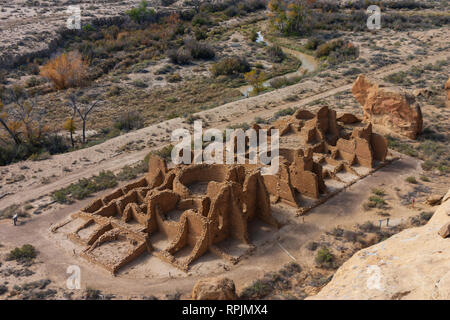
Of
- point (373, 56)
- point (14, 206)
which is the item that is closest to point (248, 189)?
point (14, 206)

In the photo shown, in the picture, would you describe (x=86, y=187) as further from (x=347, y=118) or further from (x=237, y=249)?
(x=347, y=118)

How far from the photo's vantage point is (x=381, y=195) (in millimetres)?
22797

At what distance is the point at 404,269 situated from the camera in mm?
11570

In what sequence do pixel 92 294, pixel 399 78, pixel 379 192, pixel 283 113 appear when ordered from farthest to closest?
pixel 399 78, pixel 283 113, pixel 379 192, pixel 92 294

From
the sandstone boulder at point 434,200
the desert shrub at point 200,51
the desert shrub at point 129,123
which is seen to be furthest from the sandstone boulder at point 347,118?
the desert shrub at point 200,51

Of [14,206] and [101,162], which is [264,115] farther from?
[14,206]

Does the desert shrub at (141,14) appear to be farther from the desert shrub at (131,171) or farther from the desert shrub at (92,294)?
the desert shrub at (92,294)

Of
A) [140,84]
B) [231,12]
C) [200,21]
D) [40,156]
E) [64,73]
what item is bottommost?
[40,156]

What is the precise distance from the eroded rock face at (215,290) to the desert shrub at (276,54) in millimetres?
46674

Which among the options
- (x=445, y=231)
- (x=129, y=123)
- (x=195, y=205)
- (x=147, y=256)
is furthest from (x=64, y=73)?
(x=445, y=231)

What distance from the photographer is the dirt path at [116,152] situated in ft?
84.2

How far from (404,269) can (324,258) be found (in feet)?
21.1

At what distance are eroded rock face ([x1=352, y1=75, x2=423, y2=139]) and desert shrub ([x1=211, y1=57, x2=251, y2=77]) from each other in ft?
72.7

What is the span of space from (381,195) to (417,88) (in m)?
21.1
